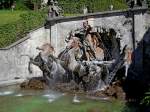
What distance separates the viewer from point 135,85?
25500 millimetres

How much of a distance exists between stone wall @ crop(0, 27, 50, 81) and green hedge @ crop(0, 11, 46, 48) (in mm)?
1033

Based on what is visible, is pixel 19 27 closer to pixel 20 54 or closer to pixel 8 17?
pixel 20 54

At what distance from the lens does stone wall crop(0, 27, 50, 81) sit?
28688 mm

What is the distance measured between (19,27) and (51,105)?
962cm

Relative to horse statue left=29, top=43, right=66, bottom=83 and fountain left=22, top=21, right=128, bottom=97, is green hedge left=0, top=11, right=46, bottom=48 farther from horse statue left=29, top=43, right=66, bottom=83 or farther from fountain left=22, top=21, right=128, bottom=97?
horse statue left=29, top=43, right=66, bottom=83

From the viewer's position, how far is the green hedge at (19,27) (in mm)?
30436

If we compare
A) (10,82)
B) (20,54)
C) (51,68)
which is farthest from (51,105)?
(20,54)

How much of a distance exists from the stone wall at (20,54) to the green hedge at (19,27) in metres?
1.03

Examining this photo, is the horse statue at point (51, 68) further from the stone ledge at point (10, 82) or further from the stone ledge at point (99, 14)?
the stone ledge at point (99, 14)

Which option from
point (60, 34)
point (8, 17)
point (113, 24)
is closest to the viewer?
point (113, 24)

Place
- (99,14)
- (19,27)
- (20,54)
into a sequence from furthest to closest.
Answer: (19,27) < (20,54) < (99,14)

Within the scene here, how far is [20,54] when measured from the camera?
29344 mm

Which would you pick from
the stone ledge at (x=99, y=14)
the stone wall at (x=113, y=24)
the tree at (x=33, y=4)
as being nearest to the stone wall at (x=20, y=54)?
the stone wall at (x=113, y=24)

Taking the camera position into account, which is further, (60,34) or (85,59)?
(60,34)
